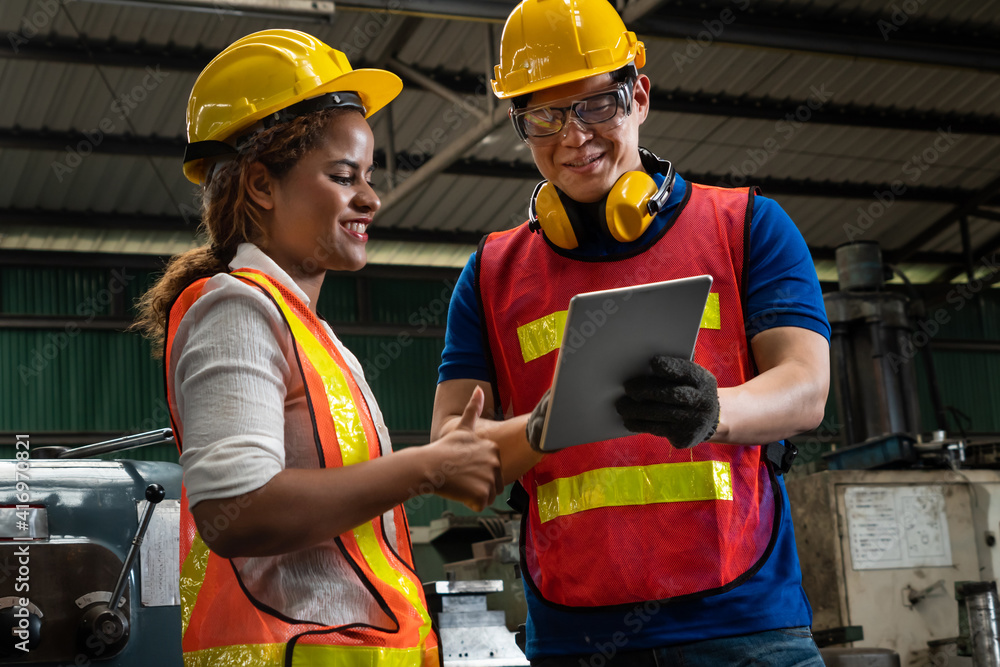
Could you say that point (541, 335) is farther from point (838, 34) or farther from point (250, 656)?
point (838, 34)

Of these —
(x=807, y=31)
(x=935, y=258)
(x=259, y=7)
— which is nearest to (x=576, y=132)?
(x=259, y=7)

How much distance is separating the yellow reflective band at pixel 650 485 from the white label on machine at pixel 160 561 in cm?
127

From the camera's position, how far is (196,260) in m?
1.49

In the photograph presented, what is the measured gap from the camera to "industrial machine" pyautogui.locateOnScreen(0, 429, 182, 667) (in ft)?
7.27

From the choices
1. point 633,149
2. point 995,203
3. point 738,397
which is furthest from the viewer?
point 995,203

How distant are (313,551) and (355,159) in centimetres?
60

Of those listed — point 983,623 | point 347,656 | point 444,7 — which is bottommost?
point 983,623

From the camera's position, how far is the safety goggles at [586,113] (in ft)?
5.63

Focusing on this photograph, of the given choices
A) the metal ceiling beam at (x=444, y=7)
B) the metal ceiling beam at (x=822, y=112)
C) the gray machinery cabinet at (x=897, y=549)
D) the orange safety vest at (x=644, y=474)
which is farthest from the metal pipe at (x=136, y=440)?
the metal ceiling beam at (x=822, y=112)

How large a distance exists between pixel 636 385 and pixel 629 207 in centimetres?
44

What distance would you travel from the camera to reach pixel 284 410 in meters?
1.27

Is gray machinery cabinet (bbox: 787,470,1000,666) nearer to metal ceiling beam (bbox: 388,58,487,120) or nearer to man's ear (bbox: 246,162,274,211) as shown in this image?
man's ear (bbox: 246,162,274,211)

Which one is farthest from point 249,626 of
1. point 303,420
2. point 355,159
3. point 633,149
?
point 633,149

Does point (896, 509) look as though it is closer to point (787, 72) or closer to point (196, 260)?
point (196, 260)
